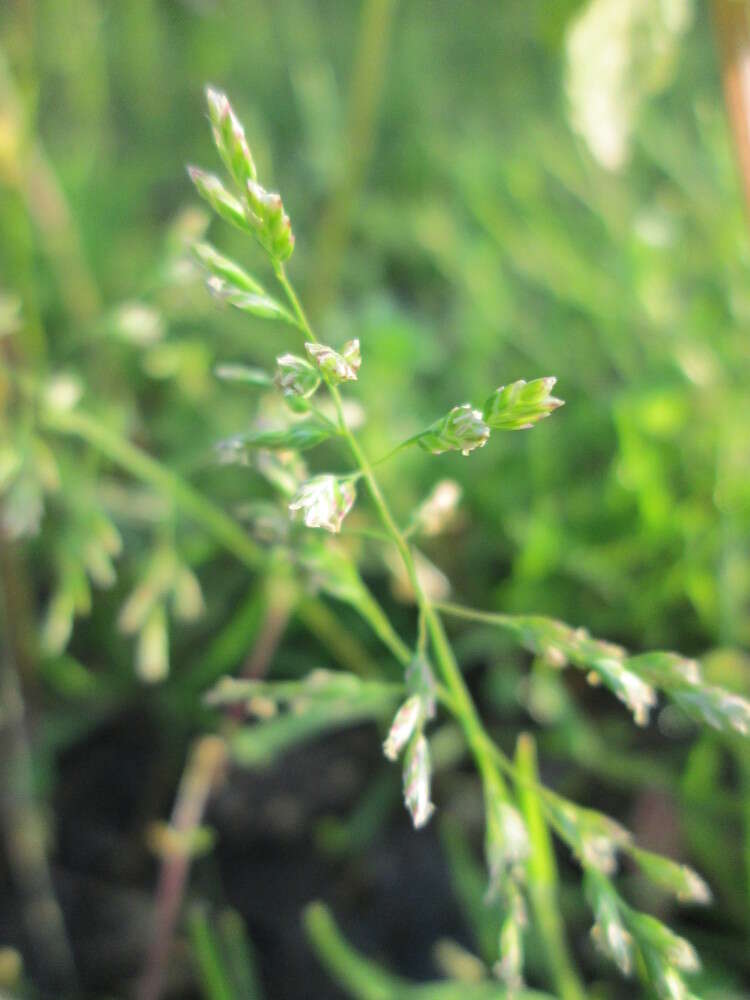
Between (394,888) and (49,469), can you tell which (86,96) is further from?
(394,888)

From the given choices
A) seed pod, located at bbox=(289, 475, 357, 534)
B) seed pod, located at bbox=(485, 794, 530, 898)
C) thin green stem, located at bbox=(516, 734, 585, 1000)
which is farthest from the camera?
thin green stem, located at bbox=(516, 734, 585, 1000)

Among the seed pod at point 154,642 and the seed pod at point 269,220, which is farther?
the seed pod at point 154,642

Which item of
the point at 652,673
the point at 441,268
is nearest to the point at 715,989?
the point at 652,673

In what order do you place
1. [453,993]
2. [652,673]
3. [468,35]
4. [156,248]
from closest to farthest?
[652,673] < [453,993] < [156,248] < [468,35]

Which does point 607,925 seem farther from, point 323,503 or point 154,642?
point 154,642

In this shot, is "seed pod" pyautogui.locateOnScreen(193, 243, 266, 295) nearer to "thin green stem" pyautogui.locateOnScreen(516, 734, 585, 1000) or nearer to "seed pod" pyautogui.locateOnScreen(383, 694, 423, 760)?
"seed pod" pyautogui.locateOnScreen(383, 694, 423, 760)

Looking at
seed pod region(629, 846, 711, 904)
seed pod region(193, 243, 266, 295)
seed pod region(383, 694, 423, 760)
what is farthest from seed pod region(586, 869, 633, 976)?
seed pod region(193, 243, 266, 295)

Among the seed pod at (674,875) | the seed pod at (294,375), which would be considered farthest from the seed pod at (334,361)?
the seed pod at (674,875)

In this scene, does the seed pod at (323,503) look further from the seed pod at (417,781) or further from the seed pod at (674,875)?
the seed pod at (674,875)

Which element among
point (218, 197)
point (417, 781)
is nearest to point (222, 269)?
point (218, 197)
